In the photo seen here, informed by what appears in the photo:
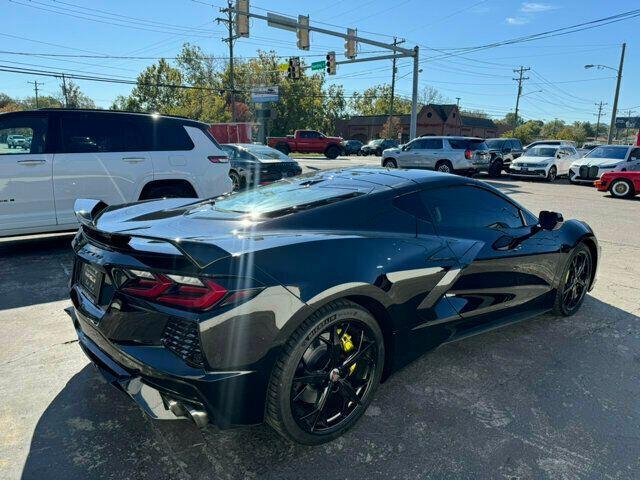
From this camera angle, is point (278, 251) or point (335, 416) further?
point (335, 416)

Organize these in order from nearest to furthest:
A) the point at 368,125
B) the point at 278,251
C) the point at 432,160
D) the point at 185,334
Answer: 1. the point at 185,334
2. the point at 278,251
3. the point at 432,160
4. the point at 368,125

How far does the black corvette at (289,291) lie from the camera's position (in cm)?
208

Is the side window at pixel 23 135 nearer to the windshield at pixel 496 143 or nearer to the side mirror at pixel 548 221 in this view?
the side mirror at pixel 548 221

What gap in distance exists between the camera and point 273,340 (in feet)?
7.07

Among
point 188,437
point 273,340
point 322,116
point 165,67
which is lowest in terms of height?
point 188,437

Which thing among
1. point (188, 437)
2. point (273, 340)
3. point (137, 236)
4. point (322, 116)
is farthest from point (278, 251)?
point (322, 116)

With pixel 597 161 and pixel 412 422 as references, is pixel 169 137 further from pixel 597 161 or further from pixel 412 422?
pixel 597 161

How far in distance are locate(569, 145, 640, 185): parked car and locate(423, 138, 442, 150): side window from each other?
5027 millimetres

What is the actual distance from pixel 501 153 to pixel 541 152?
7.59 feet

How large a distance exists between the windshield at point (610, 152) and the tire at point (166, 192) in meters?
16.3

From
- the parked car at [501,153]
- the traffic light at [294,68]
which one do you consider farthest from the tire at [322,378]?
the traffic light at [294,68]

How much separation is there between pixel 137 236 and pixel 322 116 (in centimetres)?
7206

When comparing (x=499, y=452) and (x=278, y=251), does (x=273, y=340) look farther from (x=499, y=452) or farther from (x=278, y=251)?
(x=499, y=452)

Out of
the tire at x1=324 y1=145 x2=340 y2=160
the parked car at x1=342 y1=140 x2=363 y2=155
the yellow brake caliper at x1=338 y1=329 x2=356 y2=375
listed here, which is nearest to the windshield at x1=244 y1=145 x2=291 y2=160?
the yellow brake caliper at x1=338 y1=329 x2=356 y2=375
